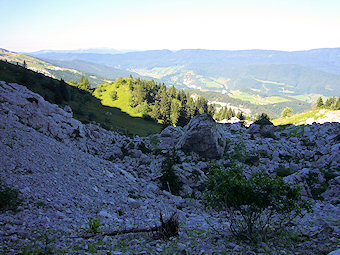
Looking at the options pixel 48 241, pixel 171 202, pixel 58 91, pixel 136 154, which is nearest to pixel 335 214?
pixel 171 202

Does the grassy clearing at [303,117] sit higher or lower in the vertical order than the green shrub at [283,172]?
higher

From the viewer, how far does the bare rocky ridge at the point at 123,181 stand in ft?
30.9

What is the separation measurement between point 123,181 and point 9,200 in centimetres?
1127

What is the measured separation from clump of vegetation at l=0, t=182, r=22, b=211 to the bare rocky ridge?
0.38m

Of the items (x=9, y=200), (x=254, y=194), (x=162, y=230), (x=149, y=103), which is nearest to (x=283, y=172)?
(x=254, y=194)

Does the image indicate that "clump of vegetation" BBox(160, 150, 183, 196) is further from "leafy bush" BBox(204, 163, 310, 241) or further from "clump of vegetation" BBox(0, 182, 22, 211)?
"clump of vegetation" BBox(0, 182, 22, 211)

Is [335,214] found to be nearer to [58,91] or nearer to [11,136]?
[11,136]

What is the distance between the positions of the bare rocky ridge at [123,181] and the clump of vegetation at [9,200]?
0.38 meters

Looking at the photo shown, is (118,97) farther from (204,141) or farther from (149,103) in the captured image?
(204,141)

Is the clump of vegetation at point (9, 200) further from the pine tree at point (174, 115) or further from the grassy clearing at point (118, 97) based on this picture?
the grassy clearing at point (118, 97)

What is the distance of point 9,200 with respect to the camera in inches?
400

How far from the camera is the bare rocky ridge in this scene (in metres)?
9.42

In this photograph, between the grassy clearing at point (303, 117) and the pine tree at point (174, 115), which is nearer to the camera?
the grassy clearing at point (303, 117)

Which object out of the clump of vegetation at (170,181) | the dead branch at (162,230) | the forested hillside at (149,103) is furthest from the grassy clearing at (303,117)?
the dead branch at (162,230)
